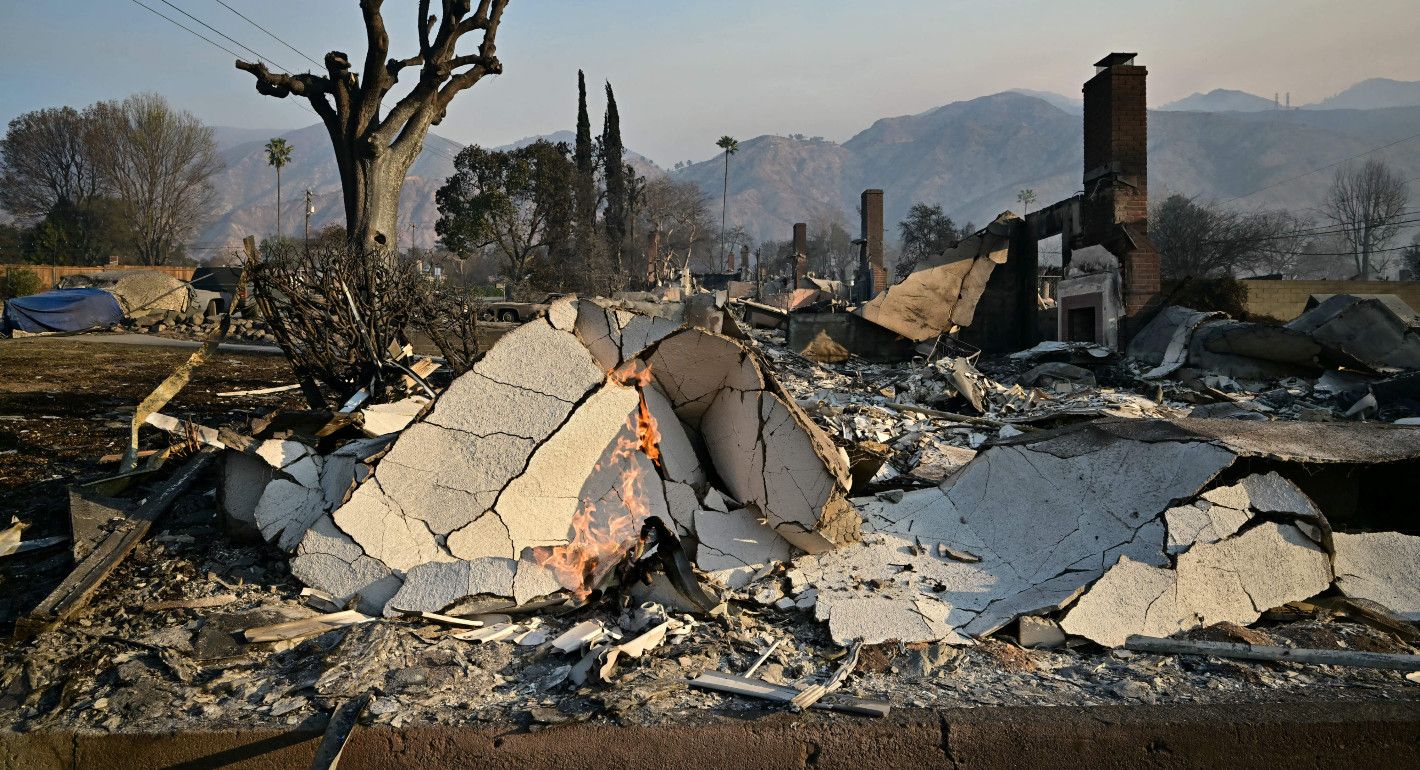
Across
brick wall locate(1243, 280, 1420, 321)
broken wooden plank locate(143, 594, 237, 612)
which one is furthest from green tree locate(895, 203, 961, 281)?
broken wooden plank locate(143, 594, 237, 612)

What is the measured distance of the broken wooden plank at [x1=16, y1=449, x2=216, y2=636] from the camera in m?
3.33

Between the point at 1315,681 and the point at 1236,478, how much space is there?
3.58ft

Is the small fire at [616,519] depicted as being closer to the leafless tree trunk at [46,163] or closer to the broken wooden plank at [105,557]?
the broken wooden plank at [105,557]

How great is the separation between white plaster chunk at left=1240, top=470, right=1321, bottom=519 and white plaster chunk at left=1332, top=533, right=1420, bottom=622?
0.24 meters

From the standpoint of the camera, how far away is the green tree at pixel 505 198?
28.2m

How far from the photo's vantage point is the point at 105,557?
12.5 feet

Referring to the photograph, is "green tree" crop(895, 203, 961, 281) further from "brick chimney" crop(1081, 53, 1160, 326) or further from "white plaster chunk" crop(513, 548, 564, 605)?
"white plaster chunk" crop(513, 548, 564, 605)

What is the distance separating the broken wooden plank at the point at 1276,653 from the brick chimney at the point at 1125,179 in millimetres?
12271

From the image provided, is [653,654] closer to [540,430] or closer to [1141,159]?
[540,430]

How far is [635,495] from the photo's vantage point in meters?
3.87

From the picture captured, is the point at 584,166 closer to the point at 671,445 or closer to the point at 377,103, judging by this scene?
the point at 377,103

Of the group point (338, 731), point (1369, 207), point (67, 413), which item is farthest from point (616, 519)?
point (1369, 207)

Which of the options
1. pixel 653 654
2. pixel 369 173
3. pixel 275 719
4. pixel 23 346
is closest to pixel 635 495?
pixel 653 654

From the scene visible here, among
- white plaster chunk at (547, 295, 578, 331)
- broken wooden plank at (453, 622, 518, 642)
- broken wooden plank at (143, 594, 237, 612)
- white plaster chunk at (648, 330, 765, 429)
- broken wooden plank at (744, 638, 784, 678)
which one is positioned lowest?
broken wooden plank at (744, 638, 784, 678)
